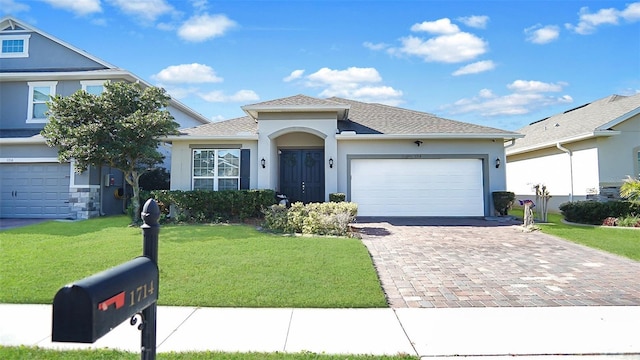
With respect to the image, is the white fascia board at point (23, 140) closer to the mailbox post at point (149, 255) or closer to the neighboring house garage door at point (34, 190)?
the neighboring house garage door at point (34, 190)

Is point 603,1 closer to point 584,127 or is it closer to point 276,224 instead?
point 584,127

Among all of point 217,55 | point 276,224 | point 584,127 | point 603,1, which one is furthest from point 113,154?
point 584,127

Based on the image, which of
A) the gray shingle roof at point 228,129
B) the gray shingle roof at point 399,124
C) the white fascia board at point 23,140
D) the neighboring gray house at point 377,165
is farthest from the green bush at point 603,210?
the white fascia board at point 23,140

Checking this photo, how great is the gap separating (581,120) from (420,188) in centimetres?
891

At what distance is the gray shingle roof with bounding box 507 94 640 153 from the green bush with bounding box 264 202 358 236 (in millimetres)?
10880

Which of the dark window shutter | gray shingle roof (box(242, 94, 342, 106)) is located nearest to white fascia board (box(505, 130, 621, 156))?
gray shingle roof (box(242, 94, 342, 106))

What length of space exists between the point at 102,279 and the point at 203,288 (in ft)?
13.3

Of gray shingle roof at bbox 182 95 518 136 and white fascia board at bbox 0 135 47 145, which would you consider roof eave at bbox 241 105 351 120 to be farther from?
white fascia board at bbox 0 135 47 145

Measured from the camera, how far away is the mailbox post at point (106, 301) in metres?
1.49

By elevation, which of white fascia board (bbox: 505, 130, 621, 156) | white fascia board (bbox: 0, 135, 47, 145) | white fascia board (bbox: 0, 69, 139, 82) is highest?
white fascia board (bbox: 0, 69, 139, 82)

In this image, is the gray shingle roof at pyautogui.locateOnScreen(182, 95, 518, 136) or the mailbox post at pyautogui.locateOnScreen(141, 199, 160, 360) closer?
the mailbox post at pyautogui.locateOnScreen(141, 199, 160, 360)

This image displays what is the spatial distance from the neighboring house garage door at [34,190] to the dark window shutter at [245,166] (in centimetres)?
692

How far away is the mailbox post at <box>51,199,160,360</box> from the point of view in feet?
4.89

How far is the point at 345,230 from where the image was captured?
9.81 m
